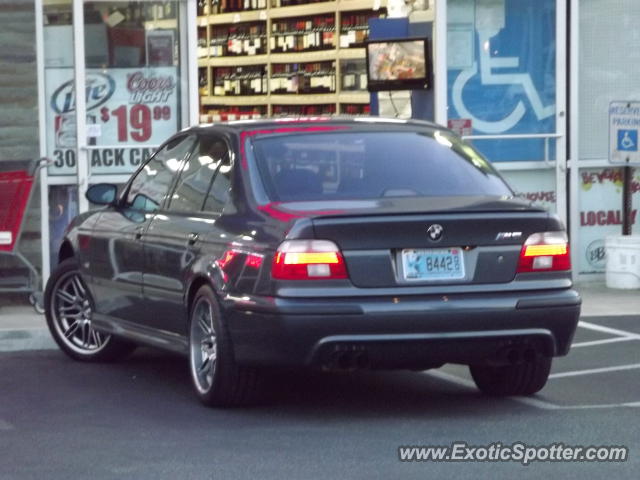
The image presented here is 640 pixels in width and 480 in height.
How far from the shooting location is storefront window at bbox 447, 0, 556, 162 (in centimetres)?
1527

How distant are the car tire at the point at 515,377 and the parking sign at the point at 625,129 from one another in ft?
18.3

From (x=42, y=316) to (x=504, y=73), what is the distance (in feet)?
16.3

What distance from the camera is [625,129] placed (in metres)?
14.4

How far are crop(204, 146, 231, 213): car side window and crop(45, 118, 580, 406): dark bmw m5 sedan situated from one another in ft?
0.04

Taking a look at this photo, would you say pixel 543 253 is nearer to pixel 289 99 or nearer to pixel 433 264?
pixel 433 264

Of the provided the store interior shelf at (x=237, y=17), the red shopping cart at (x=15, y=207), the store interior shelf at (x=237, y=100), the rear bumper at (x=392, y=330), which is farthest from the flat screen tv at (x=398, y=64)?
the rear bumper at (x=392, y=330)

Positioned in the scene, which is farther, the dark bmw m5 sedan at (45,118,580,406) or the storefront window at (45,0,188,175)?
the storefront window at (45,0,188,175)

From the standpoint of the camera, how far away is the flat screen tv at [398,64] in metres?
15.3

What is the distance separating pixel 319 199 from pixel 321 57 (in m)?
10.6

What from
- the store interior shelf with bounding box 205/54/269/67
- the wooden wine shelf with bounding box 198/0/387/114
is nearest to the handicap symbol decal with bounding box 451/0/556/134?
the wooden wine shelf with bounding box 198/0/387/114

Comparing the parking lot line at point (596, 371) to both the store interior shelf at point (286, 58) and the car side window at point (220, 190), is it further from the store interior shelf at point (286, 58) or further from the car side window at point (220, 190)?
the store interior shelf at point (286, 58)

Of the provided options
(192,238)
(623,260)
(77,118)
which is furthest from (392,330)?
(623,260)

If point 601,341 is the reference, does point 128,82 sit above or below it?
above

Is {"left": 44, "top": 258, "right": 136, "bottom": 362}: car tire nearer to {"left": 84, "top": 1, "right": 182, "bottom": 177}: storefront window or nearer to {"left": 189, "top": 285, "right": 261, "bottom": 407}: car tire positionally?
{"left": 189, "top": 285, "right": 261, "bottom": 407}: car tire
